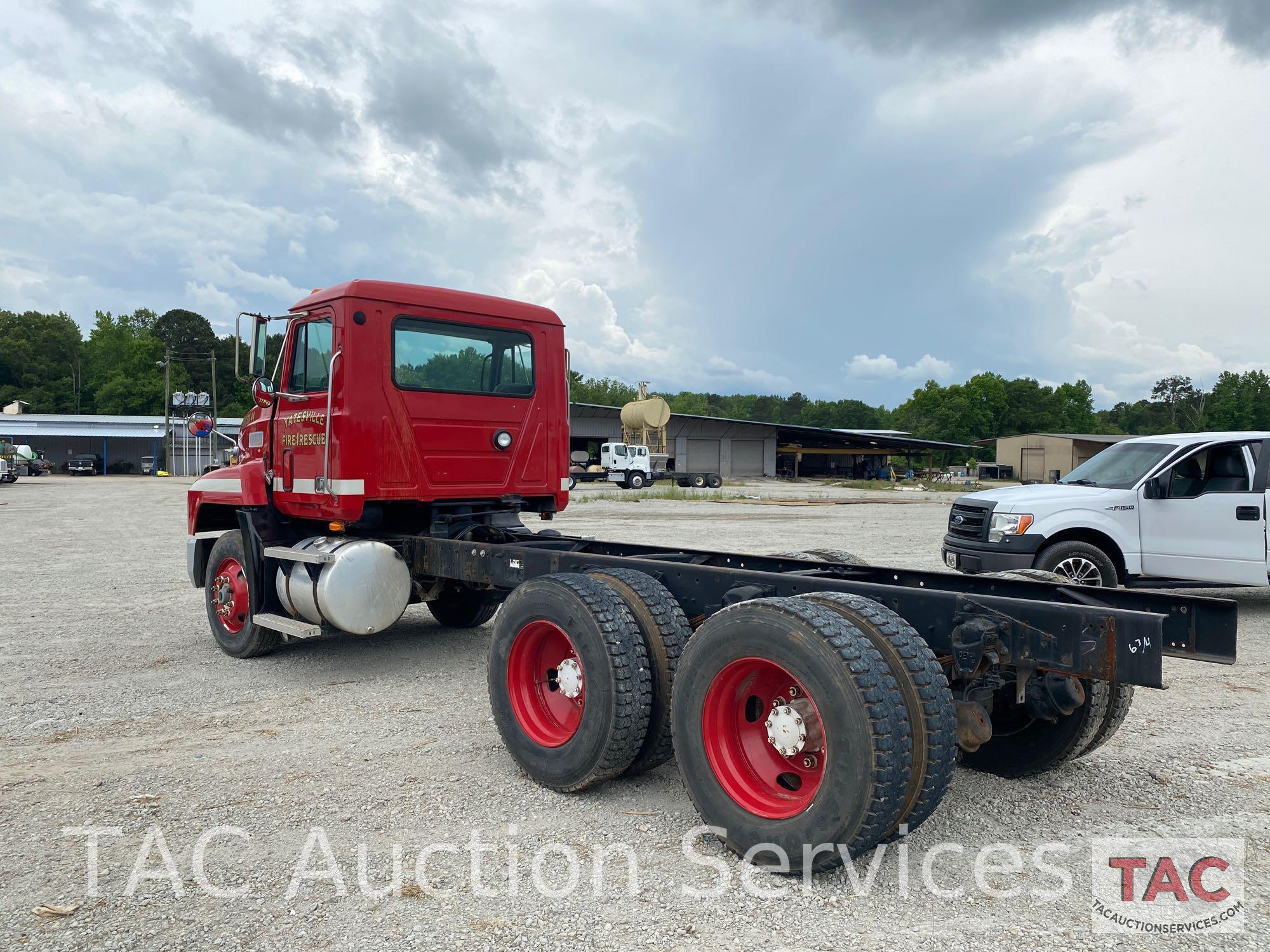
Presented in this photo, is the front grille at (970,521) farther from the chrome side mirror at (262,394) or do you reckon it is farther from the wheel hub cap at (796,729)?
the chrome side mirror at (262,394)

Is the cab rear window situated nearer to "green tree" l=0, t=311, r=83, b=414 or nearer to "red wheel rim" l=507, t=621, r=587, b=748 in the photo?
"red wheel rim" l=507, t=621, r=587, b=748

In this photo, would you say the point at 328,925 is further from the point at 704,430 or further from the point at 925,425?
the point at 925,425

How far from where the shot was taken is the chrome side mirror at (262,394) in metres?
6.61

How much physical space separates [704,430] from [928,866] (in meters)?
55.5

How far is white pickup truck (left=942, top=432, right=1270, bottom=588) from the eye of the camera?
8102mm

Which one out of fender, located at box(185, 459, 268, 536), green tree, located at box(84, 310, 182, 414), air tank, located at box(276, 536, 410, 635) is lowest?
air tank, located at box(276, 536, 410, 635)

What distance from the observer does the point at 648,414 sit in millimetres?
44500

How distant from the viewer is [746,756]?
3572 millimetres

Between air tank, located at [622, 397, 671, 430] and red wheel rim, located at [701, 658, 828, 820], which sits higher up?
air tank, located at [622, 397, 671, 430]

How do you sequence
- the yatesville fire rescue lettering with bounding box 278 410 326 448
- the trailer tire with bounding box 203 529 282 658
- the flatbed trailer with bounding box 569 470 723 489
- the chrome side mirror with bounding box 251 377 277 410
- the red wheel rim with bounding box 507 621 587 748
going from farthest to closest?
the flatbed trailer with bounding box 569 470 723 489 < the trailer tire with bounding box 203 529 282 658 < the chrome side mirror with bounding box 251 377 277 410 < the yatesville fire rescue lettering with bounding box 278 410 326 448 < the red wheel rim with bounding box 507 621 587 748

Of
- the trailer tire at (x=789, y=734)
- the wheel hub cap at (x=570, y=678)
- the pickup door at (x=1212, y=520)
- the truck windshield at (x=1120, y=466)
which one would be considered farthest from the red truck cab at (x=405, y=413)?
the pickup door at (x=1212, y=520)

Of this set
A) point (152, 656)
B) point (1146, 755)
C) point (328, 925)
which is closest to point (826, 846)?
point (328, 925)

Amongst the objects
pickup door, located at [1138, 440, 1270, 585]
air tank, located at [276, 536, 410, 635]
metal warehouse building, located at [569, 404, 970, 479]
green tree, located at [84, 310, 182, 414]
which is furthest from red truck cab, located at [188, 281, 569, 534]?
green tree, located at [84, 310, 182, 414]

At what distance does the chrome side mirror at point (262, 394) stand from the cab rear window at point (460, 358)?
3.61 feet
